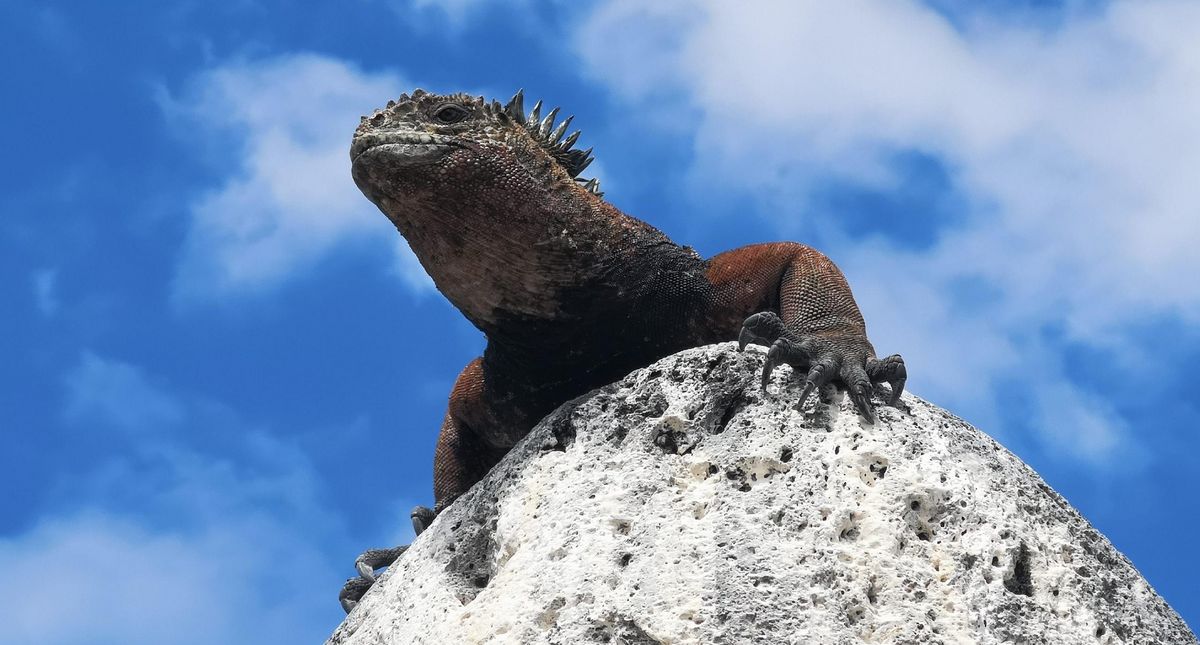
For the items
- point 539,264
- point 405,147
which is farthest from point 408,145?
point 539,264

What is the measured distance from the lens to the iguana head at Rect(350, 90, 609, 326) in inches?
356

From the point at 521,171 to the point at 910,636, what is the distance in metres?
3.77

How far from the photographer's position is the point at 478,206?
903cm

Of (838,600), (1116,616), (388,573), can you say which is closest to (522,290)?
(388,573)

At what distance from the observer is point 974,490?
7.32 metres

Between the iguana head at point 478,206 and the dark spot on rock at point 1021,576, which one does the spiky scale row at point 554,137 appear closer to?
the iguana head at point 478,206

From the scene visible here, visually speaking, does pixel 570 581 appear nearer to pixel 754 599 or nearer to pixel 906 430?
pixel 754 599

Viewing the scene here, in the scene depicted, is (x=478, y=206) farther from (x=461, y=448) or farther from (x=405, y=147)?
(x=461, y=448)

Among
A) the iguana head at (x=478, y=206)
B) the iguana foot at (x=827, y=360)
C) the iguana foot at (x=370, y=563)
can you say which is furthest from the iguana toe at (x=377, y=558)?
the iguana foot at (x=827, y=360)

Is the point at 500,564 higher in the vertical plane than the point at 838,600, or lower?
higher

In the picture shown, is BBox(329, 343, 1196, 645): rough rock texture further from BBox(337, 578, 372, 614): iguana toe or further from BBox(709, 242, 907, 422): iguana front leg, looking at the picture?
BBox(337, 578, 372, 614): iguana toe

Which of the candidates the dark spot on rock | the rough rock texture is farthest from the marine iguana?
the dark spot on rock

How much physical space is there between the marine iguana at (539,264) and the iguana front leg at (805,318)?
1 cm

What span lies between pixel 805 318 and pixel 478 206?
6.44ft
